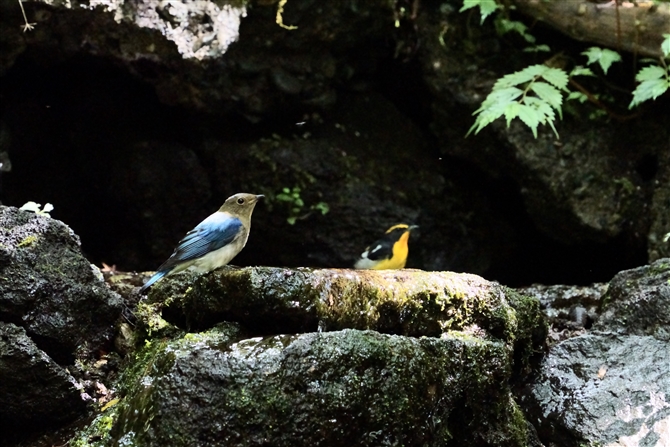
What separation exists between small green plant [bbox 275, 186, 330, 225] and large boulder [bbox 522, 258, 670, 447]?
10.8ft

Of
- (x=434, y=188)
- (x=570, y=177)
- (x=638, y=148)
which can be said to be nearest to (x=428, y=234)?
(x=434, y=188)

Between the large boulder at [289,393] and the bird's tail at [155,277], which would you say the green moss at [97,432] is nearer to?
the large boulder at [289,393]

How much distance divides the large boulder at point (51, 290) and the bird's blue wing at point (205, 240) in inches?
16.8

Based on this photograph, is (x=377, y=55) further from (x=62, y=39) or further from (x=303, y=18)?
(x=62, y=39)

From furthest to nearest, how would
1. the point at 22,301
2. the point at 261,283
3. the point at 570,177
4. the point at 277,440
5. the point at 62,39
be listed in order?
the point at 570,177
the point at 62,39
the point at 22,301
the point at 261,283
the point at 277,440

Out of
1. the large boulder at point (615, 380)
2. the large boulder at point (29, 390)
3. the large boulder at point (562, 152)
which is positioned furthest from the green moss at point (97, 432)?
the large boulder at point (562, 152)

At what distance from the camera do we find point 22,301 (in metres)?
3.27

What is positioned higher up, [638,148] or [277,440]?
[638,148]

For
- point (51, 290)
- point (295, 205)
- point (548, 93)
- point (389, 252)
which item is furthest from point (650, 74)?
point (51, 290)

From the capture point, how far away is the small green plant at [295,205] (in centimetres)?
681

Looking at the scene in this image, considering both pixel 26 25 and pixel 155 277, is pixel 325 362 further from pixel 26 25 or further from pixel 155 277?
pixel 26 25

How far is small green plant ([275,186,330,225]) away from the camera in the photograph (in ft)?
22.4

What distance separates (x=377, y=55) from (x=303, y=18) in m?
1.22

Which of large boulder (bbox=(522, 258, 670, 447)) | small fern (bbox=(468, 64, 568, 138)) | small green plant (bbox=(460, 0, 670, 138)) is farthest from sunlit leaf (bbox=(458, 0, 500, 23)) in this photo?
large boulder (bbox=(522, 258, 670, 447))
